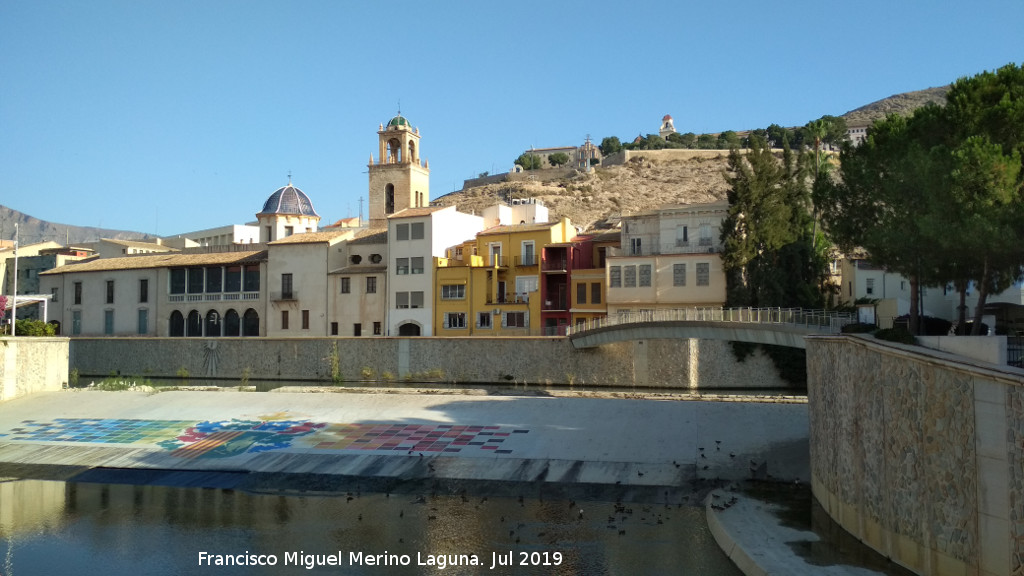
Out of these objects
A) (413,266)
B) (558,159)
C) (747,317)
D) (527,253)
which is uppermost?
(558,159)

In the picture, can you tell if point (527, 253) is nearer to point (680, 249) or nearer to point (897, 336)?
point (680, 249)

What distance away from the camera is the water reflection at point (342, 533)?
21125mm

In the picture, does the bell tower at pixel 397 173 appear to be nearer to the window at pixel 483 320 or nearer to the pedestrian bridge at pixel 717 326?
the window at pixel 483 320

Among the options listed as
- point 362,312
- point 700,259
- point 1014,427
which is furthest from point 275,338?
point 1014,427

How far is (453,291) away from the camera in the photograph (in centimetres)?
6525

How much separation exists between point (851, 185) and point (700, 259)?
2411 cm

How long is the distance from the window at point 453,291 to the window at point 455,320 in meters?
1.28

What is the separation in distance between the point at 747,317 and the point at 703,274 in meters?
14.7

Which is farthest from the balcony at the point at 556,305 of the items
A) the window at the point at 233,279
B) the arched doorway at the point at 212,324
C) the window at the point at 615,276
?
the arched doorway at the point at 212,324

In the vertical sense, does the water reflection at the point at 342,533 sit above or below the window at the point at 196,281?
below

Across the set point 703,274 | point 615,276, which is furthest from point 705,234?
point 615,276

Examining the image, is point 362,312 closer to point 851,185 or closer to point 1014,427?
point 851,185

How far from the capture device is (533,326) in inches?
2451

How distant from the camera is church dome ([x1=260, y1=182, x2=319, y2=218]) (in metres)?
87.9
